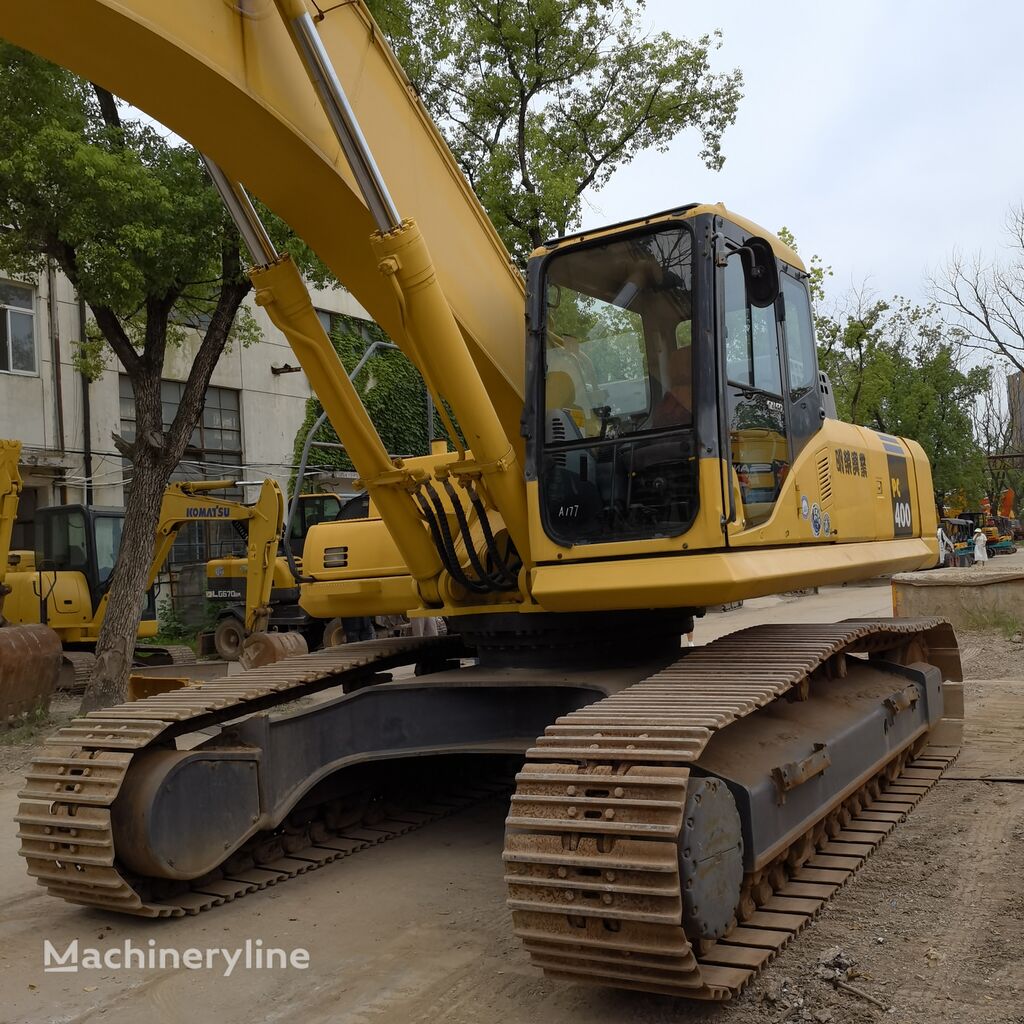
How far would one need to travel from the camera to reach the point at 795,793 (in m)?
4.66

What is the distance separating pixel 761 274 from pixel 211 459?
2051cm

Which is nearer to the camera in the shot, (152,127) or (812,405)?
(812,405)

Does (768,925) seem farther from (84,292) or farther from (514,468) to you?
(84,292)

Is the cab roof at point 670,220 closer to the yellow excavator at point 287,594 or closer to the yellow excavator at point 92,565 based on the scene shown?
the yellow excavator at point 287,594

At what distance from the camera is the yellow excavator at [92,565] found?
48.9 feet

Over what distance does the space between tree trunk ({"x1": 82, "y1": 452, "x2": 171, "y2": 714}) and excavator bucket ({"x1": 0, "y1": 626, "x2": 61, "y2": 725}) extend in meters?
0.46

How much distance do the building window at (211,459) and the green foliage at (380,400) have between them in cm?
173

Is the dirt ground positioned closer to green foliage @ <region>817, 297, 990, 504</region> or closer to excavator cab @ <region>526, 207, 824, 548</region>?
excavator cab @ <region>526, 207, 824, 548</region>

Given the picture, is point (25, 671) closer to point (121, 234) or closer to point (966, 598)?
point (121, 234)

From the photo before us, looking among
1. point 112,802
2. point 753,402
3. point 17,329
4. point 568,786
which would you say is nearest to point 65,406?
point 17,329

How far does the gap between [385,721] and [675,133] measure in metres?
15.4

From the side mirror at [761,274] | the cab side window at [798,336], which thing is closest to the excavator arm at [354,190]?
the side mirror at [761,274]

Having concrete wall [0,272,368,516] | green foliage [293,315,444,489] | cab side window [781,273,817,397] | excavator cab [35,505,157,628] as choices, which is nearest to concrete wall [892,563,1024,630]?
cab side window [781,273,817,397]

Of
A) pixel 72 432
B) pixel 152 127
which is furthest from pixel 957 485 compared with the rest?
pixel 152 127
